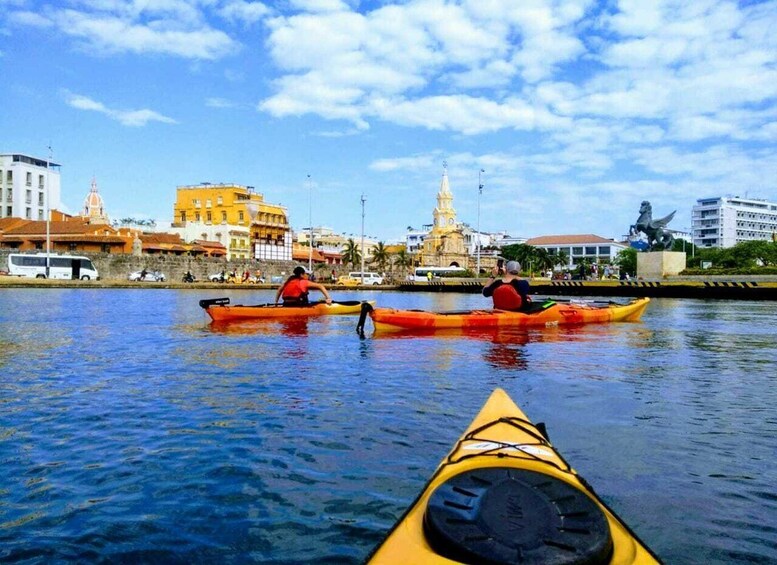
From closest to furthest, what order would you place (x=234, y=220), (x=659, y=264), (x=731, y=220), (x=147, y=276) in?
(x=659, y=264)
(x=147, y=276)
(x=234, y=220)
(x=731, y=220)

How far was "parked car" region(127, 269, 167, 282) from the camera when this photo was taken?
6856 cm

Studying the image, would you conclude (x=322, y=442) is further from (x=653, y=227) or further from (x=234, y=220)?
(x=234, y=220)

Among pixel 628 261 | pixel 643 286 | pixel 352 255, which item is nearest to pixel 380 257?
pixel 352 255

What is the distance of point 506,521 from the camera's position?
3.21 m

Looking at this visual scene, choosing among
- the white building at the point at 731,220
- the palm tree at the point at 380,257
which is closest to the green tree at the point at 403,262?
the palm tree at the point at 380,257

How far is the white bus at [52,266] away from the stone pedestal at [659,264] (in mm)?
50755

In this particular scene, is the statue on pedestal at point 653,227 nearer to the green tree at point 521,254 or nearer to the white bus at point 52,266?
the white bus at point 52,266

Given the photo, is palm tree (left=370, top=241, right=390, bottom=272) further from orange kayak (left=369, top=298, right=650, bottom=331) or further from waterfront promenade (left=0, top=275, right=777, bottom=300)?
orange kayak (left=369, top=298, right=650, bottom=331)

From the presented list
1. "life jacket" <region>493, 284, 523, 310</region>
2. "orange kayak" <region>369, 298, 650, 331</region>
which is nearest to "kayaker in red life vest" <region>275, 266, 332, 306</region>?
"orange kayak" <region>369, 298, 650, 331</region>

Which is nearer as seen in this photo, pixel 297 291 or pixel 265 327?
pixel 265 327

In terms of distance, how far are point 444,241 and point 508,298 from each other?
105 metres

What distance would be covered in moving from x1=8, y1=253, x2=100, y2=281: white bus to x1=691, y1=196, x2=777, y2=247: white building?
14716 centimetres

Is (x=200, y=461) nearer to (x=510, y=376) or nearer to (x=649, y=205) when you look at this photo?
(x=510, y=376)

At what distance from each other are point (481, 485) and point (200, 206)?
102857 millimetres
